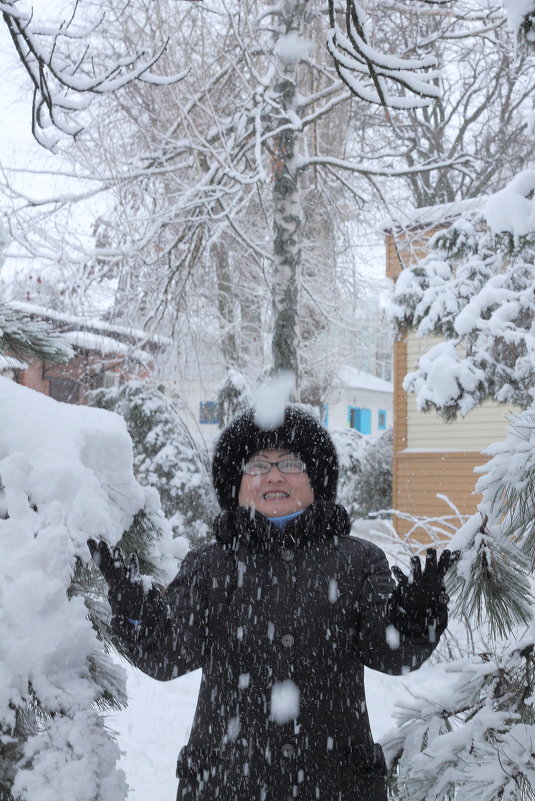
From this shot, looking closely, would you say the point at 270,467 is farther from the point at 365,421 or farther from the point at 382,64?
the point at 365,421

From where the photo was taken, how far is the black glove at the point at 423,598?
5.02 ft

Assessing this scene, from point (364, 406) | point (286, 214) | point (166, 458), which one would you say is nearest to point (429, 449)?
point (166, 458)

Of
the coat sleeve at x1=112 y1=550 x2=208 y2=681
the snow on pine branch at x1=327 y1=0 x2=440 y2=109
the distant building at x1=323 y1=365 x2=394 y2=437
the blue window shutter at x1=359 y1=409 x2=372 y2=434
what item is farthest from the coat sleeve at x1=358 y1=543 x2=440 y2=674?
the blue window shutter at x1=359 y1=409 x2=372 y2=434

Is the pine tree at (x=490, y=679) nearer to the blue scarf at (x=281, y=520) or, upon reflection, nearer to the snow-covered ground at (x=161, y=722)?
the blue scarf at (x=281, y=520)

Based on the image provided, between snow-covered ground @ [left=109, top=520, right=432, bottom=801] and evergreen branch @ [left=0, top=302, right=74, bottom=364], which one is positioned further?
snow-covered ground @ [left=109, top=520, right=432, bottom=801]

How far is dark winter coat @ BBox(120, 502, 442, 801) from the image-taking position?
1.83 meters

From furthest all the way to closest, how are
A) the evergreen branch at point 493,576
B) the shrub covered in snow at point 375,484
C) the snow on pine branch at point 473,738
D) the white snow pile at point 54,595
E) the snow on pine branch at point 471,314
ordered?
the shrub covered in snow at point 375,484, the snow on pine branch at point 471,314, the evergreen branch at point 493,576, the snow on pine branch at point 473,738, the white snow pile at point 54,595

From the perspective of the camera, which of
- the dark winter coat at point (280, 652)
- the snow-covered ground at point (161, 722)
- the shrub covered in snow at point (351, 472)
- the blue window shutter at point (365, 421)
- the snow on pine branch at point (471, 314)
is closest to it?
the dark winter coat at point (280, 652)

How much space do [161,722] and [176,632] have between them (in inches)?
130

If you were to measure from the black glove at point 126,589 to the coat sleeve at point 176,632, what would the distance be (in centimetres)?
2

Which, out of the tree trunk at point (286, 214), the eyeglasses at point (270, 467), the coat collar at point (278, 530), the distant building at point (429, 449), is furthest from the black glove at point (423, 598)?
the distant building at point (429, 449)

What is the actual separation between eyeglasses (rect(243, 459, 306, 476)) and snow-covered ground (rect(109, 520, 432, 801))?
1280mm

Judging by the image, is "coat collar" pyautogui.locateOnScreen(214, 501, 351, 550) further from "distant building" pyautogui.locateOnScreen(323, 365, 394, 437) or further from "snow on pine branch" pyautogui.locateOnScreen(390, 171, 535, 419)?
"distant building" pyautogui.locateOnScreen(323, 365, 394, 437)

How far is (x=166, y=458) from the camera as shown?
8391mm
